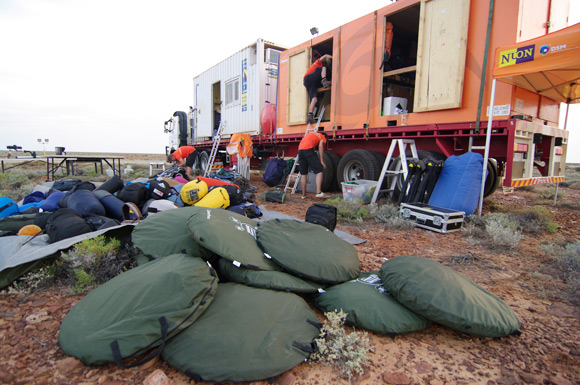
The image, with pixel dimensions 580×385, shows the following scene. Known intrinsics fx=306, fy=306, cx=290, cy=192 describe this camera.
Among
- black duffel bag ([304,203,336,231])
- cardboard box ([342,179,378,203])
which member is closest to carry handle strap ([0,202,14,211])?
black duffel bag ([304,203,336,231])

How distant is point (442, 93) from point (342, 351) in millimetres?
4894

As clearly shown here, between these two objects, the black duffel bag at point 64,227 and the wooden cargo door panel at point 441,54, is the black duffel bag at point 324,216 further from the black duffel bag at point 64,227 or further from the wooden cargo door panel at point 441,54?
the wooden cargo door panel at point 441,54

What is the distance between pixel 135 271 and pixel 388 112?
5542 mm

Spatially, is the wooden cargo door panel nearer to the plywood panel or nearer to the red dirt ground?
the plywood panel

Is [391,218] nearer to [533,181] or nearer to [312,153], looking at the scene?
[533,181]

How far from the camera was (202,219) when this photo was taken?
2.35 metres

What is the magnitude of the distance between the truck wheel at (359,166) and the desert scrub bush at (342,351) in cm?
475

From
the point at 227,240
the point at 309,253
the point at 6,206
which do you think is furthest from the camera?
the point at 6,206

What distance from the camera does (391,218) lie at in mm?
4676

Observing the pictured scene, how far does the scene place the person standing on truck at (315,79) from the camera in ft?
24.1

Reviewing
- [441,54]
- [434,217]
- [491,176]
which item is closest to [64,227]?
[434,217]

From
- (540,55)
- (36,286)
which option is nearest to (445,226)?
(540,55)

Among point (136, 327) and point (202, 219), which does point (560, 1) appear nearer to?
point (202, 219)

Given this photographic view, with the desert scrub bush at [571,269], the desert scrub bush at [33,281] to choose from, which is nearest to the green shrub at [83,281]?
the desert scrub bush at [33,281]
